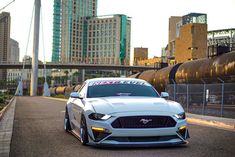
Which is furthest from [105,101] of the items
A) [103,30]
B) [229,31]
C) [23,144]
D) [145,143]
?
[229,31]

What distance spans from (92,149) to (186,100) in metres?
18.4

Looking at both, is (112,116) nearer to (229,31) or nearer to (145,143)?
(145,143)

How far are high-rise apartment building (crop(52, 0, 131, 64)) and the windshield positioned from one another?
144m

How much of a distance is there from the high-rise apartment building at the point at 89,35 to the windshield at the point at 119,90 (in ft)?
472

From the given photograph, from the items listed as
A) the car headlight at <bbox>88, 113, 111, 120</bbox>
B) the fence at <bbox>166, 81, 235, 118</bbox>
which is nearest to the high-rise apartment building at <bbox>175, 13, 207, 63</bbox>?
the fence at <bbox>166, 81, 235, 118</bbox>

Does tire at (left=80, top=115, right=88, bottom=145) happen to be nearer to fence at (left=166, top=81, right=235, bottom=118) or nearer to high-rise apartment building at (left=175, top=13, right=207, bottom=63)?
fence at (left=166, top=81, right=235, bottom=118)

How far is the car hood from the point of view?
7.77 m

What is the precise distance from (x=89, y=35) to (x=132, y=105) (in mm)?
169745

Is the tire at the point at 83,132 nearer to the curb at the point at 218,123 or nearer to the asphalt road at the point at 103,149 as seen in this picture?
the asphalt road at the point at 103,149

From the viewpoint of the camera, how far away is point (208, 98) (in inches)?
918

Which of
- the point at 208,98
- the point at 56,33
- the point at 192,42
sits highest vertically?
the point at 56,33

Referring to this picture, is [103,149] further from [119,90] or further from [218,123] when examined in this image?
[218,123]

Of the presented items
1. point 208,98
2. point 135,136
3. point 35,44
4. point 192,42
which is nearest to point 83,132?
point 135,136

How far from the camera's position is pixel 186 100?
84.4 feet
